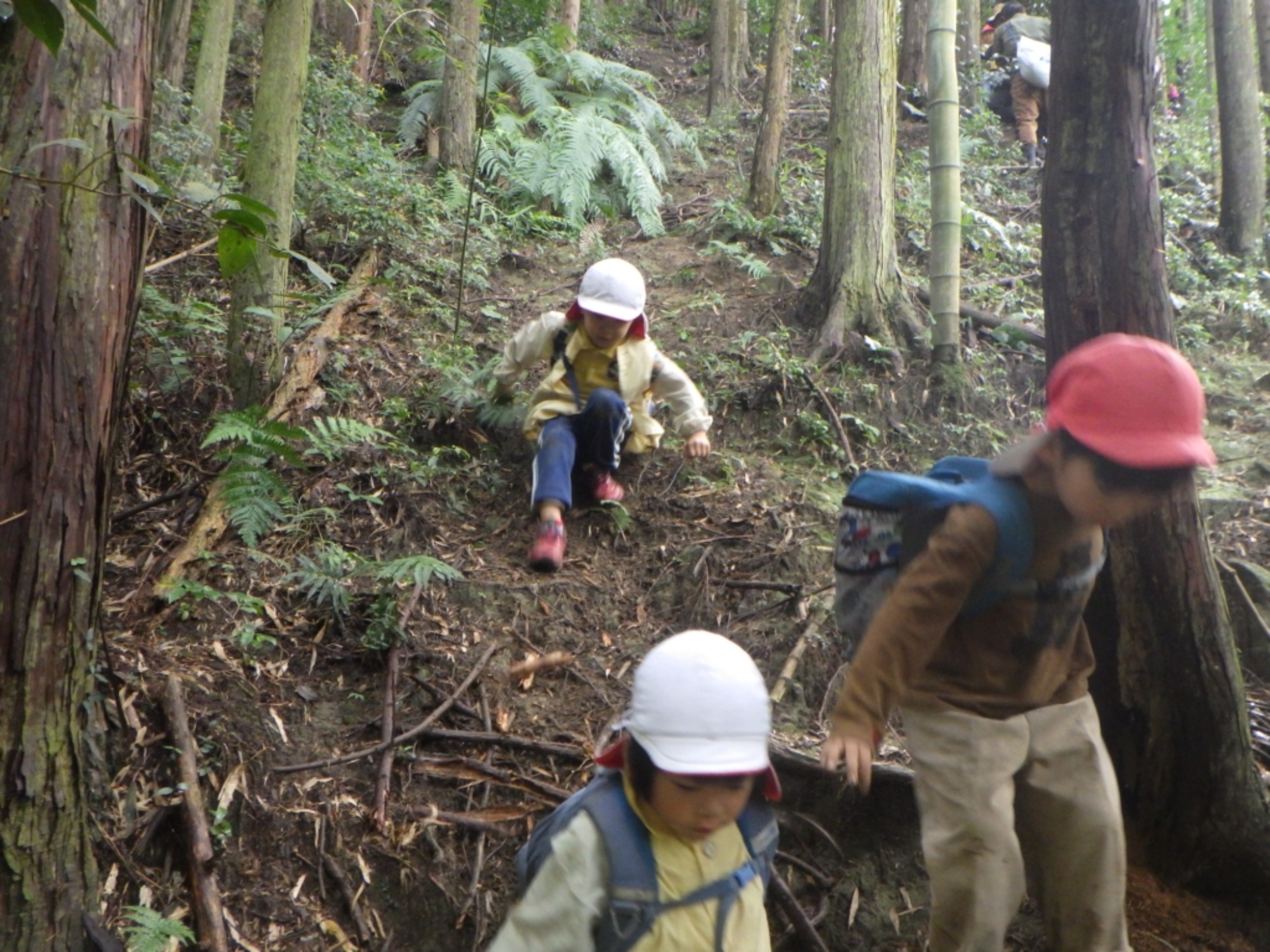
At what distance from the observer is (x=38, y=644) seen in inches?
111

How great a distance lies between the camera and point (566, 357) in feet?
17.9

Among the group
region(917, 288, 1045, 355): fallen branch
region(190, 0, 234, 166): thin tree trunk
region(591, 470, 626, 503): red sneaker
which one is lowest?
region(591, 470, 626, 503): red sneaker

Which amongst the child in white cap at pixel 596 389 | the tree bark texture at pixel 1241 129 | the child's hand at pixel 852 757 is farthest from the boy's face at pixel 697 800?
the tree bark texture at pixel 1241 129

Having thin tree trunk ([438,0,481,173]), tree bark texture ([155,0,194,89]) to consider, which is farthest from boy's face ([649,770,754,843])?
tree bark texture ([155,0,194,89])

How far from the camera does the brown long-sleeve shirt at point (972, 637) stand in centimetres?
254

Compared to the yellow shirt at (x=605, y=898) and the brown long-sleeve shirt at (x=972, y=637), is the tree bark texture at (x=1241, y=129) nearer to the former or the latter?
the brown long-sleeve shirt at (x=972, y=637)

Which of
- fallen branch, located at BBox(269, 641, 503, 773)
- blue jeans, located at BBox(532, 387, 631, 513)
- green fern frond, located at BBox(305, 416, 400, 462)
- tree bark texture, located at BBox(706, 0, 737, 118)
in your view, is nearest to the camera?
fallen branch, located at BBox(269, 641, 503, 773)

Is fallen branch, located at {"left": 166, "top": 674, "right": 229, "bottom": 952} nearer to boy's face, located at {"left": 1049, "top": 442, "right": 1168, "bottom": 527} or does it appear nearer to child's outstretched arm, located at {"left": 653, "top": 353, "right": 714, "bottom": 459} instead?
child's outstretched arm, located at {"left": 653, "top": 353, "right": 714, "bottom": 459}

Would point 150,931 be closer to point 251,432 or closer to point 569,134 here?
point 251,432

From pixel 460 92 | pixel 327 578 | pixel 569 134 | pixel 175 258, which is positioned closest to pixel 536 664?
pixel 327 578

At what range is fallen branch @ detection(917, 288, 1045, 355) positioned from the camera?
767 centimetres

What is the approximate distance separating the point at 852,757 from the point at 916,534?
2.15 feet

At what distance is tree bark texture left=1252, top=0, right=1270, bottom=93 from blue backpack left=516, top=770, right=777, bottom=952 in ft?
47.5

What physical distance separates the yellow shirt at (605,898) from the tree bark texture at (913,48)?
569 inches
